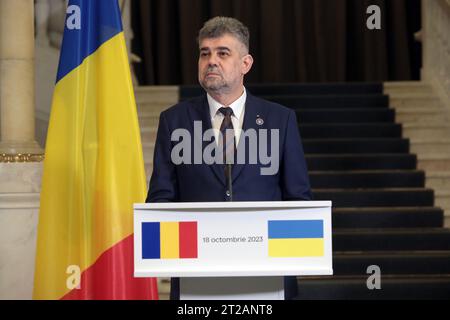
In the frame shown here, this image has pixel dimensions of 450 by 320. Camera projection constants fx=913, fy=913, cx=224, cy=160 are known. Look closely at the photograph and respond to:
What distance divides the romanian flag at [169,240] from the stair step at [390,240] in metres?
4.85

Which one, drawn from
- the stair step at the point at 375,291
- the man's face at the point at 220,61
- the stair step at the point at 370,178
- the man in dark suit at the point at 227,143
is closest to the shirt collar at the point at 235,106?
the man in dark suit at the point at 227,143

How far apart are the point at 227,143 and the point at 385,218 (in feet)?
15.6

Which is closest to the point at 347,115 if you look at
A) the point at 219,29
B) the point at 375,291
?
the point at 375,291

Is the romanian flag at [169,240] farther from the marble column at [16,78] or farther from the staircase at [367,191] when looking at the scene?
the staircase at [367,191]

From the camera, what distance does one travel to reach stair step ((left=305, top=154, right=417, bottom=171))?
26.9 feet

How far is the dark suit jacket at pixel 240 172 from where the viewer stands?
10.2 feet

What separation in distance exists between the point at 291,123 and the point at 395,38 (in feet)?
27.6

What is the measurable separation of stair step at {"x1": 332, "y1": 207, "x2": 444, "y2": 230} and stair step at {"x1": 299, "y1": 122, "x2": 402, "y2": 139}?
48.4 inches

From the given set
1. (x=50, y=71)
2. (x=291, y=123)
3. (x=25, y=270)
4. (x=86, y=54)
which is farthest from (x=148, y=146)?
(x=291, y=123)

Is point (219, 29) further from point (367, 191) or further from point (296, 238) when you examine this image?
point (367, 191)

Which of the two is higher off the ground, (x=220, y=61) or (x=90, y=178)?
(x=220, y=61)

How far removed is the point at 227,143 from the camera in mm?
2998

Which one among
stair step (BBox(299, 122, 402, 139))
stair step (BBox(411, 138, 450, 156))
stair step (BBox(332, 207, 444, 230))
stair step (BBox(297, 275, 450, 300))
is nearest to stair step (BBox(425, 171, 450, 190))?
stair step (BBox(411, 138, 450, 156))

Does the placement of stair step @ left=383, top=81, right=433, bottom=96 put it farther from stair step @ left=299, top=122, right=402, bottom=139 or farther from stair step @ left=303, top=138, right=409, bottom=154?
stair step @ left=303, top=138, right=409, bottom=154
